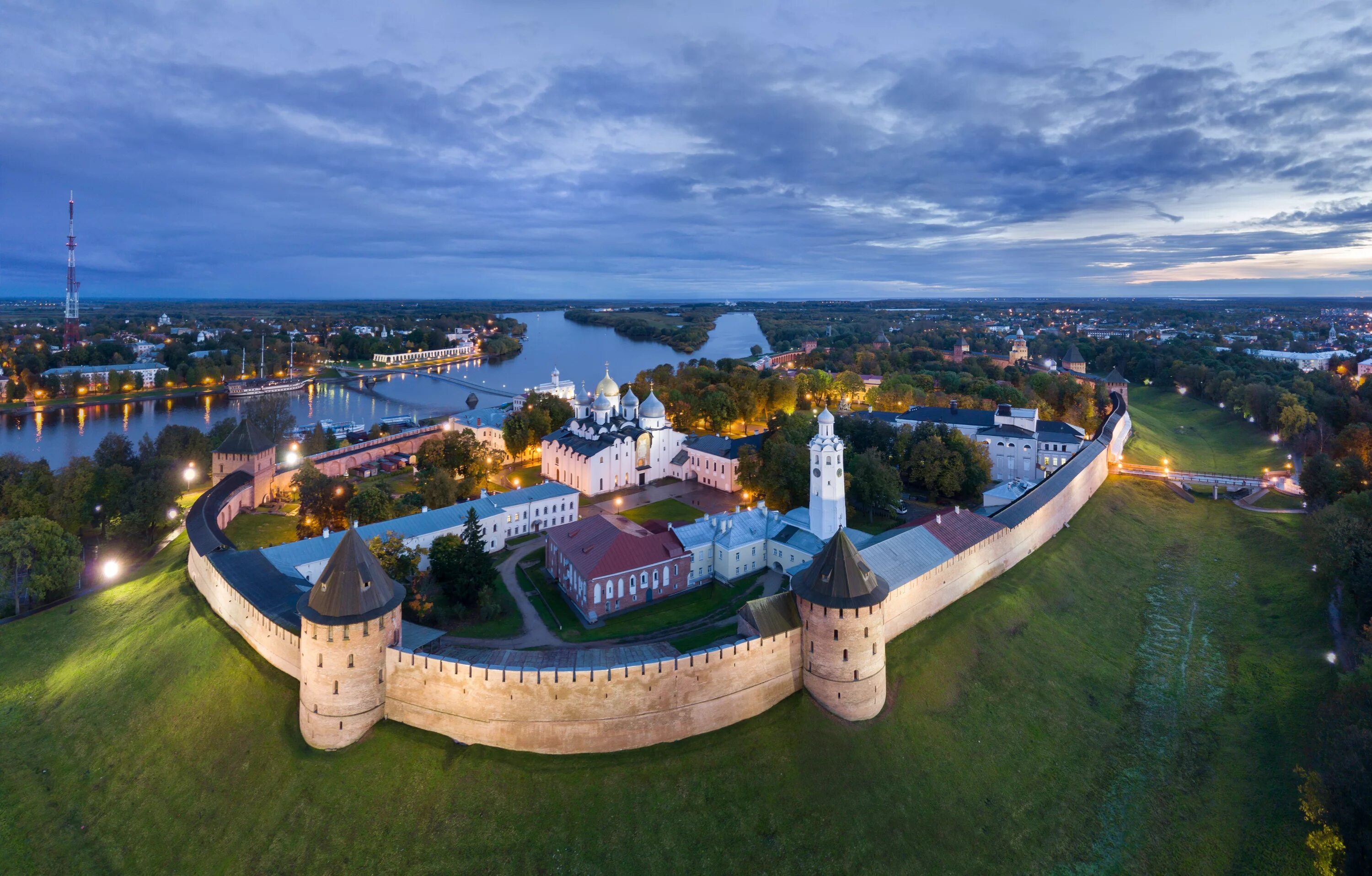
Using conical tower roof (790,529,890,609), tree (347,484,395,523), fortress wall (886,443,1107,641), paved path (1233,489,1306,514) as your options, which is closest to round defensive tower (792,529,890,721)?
conical tower roof (790,529,890,609)

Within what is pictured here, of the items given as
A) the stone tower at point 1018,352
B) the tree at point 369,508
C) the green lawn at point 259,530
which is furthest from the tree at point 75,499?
the stone tower at point 1018,352

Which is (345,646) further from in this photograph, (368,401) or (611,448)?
(368,401)

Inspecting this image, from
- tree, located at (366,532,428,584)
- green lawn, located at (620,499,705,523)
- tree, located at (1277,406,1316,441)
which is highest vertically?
tree, located at (1277,406,1316,441)

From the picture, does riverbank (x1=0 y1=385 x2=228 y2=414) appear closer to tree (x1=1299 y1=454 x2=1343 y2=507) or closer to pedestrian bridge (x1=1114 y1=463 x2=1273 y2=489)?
pedestrian bridge (x1=1114 y1=463 x2=1273 y2=489)

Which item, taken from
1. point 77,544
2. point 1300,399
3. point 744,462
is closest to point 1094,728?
point 744,462

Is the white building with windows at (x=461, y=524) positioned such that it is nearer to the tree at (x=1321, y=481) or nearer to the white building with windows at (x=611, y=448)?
the white building with windows at (x=611, y=448)

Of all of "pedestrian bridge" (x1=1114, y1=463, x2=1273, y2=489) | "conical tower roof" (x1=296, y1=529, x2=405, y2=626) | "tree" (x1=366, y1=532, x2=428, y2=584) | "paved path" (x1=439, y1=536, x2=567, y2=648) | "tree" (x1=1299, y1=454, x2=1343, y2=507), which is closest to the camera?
"conical tower roof" (x1=296, y1=529, x2=405, y2=626)

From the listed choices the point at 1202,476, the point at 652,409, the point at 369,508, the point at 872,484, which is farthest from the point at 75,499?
the point at 1202,476
